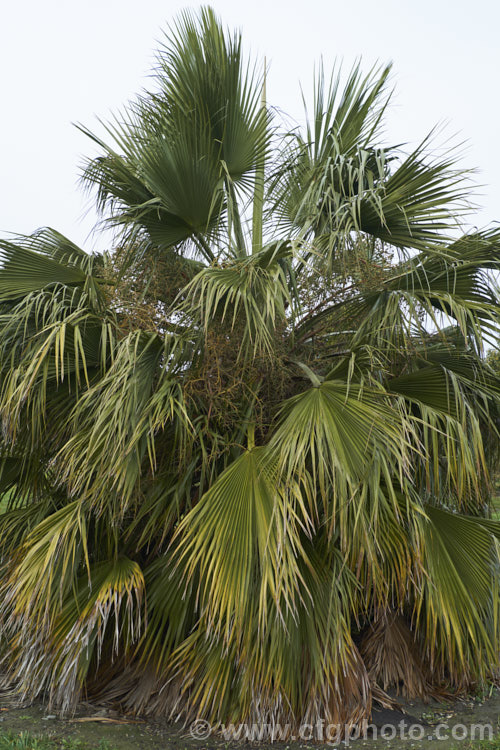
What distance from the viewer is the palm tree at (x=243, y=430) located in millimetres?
3260

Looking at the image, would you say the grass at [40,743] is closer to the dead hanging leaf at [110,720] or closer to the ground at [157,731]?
the ground at [157,731]

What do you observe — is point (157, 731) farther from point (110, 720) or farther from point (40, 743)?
point (40, 743)

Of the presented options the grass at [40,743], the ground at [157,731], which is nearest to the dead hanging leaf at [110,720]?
the ground at [157,731]

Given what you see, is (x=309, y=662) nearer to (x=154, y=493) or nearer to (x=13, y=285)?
(x=154, y=493)

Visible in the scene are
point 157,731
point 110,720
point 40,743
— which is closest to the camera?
point 40,743

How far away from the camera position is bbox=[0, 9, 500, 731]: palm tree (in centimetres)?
326

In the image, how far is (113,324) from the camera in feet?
13.4

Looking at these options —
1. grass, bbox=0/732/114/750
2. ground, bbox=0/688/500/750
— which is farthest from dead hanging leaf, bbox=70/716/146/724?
grass, bbox=0/732/114/750

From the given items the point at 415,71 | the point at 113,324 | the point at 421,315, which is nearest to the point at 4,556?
the point at 113,324

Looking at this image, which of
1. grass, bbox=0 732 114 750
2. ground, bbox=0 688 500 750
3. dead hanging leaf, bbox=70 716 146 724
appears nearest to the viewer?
grass, bbox=0 732 114 750

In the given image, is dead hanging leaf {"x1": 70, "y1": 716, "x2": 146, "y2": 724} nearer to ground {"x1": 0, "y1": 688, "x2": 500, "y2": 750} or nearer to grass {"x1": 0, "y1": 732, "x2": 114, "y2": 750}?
ground {"x1": 0, "y1": 688, "x2": 500, "y2": 750}

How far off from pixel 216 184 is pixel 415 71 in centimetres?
172

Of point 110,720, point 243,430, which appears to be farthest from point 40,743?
point 243,430

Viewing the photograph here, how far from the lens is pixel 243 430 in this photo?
153 inches
